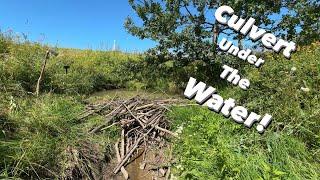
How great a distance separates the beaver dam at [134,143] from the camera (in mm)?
5711

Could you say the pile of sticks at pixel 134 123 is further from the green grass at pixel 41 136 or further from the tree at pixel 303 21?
the tree at pixel 303 21

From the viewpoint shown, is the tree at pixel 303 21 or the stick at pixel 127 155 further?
the tree at pixel 303 21

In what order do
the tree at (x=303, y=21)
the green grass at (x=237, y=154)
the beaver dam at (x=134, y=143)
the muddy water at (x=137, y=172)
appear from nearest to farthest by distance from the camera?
the green grass at (x=237, y=154) → the beaver dam at (x=134, y=143) → the muddy water at (x=137, y=172) → the tree at (x=303, y=21)

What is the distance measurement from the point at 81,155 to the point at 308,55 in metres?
3.45

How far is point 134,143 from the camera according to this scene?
652 cm

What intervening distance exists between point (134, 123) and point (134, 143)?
618 mm

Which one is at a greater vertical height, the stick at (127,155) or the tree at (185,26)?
the tree at (185,26)

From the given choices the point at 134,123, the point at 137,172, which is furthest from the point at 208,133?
the point at 134,123

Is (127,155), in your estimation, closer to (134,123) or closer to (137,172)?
(137,172)

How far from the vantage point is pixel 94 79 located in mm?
10250

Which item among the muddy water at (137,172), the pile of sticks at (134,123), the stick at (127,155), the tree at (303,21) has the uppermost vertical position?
the tree at (303,21)

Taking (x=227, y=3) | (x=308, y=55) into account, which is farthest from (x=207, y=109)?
(x=227, y=3)

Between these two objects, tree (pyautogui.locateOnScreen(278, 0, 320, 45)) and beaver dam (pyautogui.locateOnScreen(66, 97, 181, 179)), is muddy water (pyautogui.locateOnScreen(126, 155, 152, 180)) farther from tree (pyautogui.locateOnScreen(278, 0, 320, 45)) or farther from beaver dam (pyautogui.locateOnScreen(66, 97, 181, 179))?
tree (pyautogui.locateOnScreen(278, 0, 320, 45))

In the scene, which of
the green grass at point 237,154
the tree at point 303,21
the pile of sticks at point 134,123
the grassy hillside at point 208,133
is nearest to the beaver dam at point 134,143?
the pile of sticks at point 134,123
